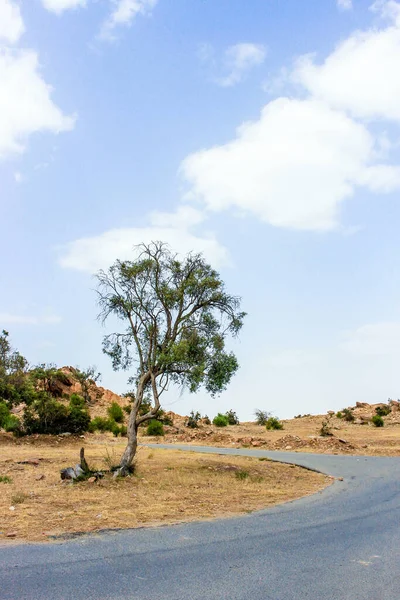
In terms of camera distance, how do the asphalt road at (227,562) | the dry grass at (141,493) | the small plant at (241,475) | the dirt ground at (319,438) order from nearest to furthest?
the asphalt road at (227,562) → the dry grass at (141,493) → the small plant at (241,475) → the dirt ground at (319,438)

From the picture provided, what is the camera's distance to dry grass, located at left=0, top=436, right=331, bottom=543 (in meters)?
11.3

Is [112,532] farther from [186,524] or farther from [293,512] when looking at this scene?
[293,512]

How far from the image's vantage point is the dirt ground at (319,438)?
32.4 metres

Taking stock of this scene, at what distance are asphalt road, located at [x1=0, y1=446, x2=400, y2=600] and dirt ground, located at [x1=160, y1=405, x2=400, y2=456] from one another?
21.0 meters

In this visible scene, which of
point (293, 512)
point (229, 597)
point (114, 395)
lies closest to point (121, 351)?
point (293, 512)

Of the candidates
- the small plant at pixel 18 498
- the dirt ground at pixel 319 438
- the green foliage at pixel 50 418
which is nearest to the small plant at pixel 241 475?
the small plant at pixel 18 498

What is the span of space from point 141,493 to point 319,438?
23317 millimetres

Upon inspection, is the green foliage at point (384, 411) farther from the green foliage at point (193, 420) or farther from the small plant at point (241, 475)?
the small plant at point (241, 475)

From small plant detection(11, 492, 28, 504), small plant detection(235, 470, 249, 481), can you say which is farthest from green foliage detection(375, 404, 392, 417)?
small plant detection(11, 492, 28, 504)

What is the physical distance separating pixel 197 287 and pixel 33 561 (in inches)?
500

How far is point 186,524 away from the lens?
11.1m

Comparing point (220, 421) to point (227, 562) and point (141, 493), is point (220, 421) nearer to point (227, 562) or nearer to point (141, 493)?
point (141, 493)

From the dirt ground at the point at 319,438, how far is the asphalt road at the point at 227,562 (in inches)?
825

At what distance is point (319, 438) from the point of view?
119 ft
